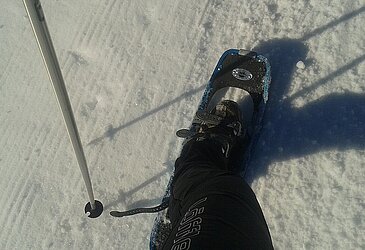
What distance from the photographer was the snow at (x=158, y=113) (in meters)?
1.68

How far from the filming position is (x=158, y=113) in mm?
1944

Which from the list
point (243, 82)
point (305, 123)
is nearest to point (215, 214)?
point (305, 123)

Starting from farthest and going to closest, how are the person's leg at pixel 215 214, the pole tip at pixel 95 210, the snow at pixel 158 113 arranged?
1. the pole tip at pixel 95 210
2. the snow at pixel 158 113
3. the person's leg at pixel 215 214

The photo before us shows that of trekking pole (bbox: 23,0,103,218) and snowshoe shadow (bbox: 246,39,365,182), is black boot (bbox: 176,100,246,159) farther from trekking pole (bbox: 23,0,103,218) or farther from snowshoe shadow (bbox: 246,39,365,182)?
trekking pole (bbox: 23,0,103,218)

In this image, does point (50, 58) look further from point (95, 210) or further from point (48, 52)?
point (95, 210)

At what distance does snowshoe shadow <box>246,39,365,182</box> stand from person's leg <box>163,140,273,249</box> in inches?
15.5

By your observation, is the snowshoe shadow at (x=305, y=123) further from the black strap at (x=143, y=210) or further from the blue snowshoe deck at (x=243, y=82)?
the black strap at (x=143, y=210)

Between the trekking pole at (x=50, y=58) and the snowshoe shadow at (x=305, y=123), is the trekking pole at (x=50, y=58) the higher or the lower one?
the higher one

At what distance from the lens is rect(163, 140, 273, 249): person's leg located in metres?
1.12

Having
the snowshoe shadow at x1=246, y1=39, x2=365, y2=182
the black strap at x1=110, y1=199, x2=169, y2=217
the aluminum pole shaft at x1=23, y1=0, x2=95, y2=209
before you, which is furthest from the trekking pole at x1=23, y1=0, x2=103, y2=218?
the snowshoe shadow at x1=246, y1=39, x2=365, y2=182

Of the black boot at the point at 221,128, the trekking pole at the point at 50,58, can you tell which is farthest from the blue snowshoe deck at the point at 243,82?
the trekking pole at the point at 50,58

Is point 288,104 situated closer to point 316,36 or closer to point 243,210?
point 316,36

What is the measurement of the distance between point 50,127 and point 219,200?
1065 millimetres

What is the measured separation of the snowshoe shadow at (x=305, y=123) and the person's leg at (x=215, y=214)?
39 cm
